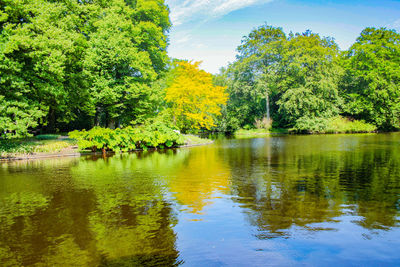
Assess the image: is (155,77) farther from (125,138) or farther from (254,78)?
(254,78)

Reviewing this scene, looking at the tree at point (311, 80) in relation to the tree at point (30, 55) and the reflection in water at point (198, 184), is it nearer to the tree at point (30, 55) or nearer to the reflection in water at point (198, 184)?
the tree at point (30, 55)

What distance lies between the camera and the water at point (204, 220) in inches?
164

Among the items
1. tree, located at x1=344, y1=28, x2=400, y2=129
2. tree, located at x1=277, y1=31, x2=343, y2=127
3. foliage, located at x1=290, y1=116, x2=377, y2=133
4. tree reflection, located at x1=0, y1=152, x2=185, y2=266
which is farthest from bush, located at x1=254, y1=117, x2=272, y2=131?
tree reflection, located at x1=0, y1=152, x2=185, y2=266

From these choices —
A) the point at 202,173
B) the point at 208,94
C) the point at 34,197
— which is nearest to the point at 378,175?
the point at 202,173

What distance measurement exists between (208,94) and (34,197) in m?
26.4

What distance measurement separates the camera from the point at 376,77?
42.8 metres

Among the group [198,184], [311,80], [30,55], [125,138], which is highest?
[311,80]

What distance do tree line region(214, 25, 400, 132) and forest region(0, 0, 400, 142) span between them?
0.17 metres

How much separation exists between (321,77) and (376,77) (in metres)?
8.17

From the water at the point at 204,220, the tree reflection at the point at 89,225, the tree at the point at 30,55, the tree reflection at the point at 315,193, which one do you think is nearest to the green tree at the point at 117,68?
the tree at the point at 30,55

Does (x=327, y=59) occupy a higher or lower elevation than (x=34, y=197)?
higher

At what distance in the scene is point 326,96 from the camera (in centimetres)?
4369

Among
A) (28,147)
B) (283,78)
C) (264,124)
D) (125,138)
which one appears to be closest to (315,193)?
(125,138)

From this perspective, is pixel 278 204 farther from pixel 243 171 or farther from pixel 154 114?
pixel 154 114
